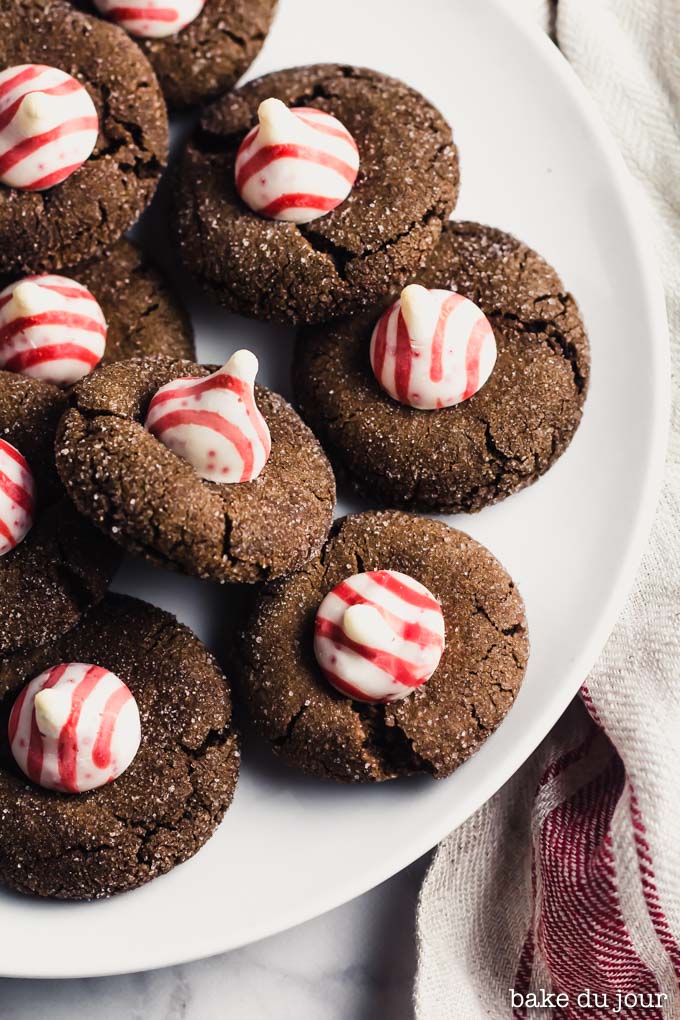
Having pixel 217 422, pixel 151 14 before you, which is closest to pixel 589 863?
pixel 217 422

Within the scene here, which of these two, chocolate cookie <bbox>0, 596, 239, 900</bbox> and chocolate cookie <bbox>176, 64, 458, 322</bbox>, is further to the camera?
chocolate cookie <bbox>176, 64, 458, 322</bbox>

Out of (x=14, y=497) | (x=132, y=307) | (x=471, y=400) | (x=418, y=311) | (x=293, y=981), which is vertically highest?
(x=418, y=311)

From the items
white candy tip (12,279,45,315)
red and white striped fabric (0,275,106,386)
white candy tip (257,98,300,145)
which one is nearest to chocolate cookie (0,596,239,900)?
red and white striped fabric (0,275,106,386)

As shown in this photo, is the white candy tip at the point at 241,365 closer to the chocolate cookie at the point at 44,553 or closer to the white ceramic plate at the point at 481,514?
the chocolate cookie at the point at 44,553

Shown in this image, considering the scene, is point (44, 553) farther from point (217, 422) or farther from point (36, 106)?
point (36, 106)

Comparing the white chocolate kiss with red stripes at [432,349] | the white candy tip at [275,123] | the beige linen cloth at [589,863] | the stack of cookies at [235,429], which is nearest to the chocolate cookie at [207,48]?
the stack of cookies at [235,429]

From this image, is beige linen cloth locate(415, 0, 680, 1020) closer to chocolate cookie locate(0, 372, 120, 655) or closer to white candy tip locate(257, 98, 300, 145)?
chocolate cookie locate(0, 372, 120, 655)
